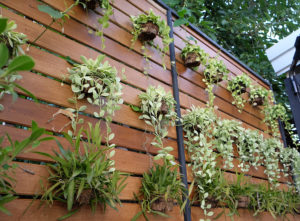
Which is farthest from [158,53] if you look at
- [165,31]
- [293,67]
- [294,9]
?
[294,9]

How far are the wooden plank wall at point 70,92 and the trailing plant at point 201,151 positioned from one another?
90mm

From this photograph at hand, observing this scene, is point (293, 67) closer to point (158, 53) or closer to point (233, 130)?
point (233, 130)

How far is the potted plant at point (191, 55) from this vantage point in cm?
237

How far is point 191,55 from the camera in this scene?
2375mm

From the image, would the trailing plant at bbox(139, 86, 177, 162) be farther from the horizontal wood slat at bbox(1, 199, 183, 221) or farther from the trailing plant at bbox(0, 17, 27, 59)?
the trailing plant at bbox(0, 17, 27, 59)

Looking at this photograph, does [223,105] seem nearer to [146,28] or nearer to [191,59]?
[191,59]

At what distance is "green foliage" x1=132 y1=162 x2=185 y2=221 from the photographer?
1.50 meters

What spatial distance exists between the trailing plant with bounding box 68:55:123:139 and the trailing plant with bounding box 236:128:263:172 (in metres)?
1.47

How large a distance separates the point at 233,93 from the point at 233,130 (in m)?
0.53

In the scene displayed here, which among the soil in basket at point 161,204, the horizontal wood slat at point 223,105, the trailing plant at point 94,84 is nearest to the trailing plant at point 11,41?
the trailing plant at point 94,84

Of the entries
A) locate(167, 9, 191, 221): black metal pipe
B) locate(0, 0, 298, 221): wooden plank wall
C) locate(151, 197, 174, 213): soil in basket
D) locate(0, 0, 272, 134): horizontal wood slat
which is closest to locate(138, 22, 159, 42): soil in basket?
locate(0, 0, 298, 221): wooden plank wall

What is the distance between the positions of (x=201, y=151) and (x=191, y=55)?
3.02 ft

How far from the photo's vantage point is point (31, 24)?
139 centimetres

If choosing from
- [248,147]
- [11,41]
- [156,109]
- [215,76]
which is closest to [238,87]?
[215,76]
